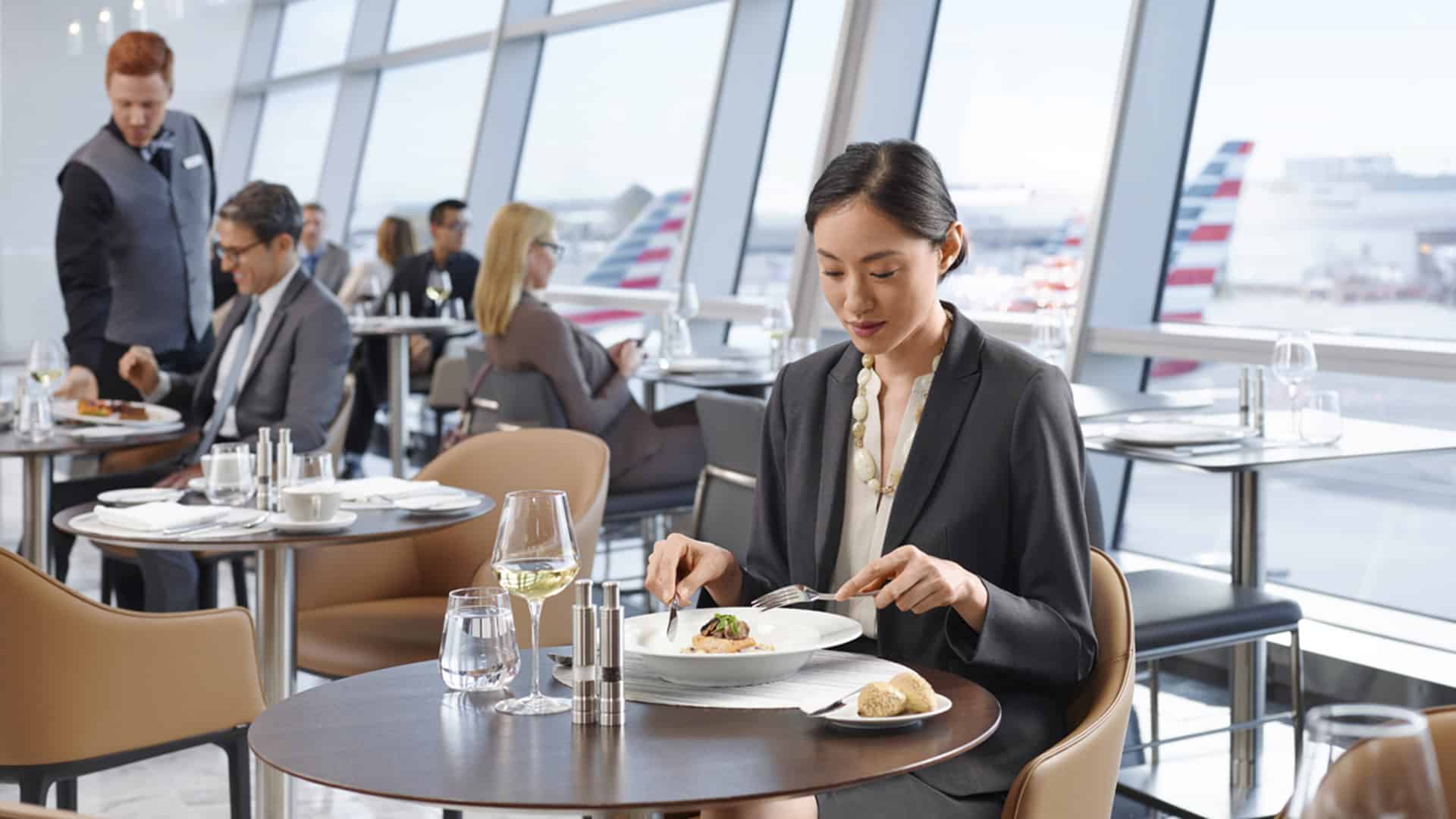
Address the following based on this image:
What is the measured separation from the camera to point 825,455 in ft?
6.53

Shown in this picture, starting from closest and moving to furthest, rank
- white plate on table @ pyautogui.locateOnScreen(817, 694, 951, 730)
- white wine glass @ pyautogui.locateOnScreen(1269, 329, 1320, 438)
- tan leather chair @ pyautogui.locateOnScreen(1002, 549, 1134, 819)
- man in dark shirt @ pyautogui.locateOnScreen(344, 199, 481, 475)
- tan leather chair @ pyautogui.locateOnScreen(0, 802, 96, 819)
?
tan leather chair @ pyautogui.locateOnScreen(0, 802, 96, 819)
white plate on table @ pyautogui.locateOnScreen(817, 694, 951, 730)
tan leather chair @ pyautogui.locateOnScreen(1002, 549, 1134, 819)
white wine glass @ pyautogui.locateOnScreen(1269, 329, 1320, 438)
man in dark shirt @ pyautogui.locateOnScreen(344, 199, 481, 475)

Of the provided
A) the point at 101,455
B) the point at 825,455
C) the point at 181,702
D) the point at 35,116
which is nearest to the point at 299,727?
the point at 825,455

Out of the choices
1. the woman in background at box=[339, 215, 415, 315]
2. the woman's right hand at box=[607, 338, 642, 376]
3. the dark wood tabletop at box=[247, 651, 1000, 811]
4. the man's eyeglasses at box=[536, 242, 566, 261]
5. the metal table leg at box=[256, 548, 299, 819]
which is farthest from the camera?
the woman in background at box=[339, 215, 415, 315]

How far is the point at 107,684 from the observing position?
239 centimetres

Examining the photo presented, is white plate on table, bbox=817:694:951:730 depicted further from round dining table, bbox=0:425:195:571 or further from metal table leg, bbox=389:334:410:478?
metal table leg, bbox=389:334:410:478

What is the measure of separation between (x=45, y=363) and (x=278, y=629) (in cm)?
158

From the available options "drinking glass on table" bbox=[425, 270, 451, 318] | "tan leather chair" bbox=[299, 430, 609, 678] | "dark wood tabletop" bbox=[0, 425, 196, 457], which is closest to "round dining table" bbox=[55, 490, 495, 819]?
"tan leather chair" bbox=[299, 430, 609, 678]

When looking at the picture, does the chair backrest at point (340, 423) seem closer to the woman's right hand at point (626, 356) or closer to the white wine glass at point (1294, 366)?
the woman's right hand at point (626, 356)

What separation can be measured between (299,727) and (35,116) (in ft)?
26.8

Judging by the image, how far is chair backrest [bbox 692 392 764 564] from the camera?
380 cm

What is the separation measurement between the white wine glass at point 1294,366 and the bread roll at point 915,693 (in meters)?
2.11

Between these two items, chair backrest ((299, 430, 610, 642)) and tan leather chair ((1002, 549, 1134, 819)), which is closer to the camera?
tan leather chair ((1002, 549, 1134, 819))

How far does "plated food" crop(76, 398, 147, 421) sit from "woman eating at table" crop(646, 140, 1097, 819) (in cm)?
254

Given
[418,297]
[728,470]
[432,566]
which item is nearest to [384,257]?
[418,297]
